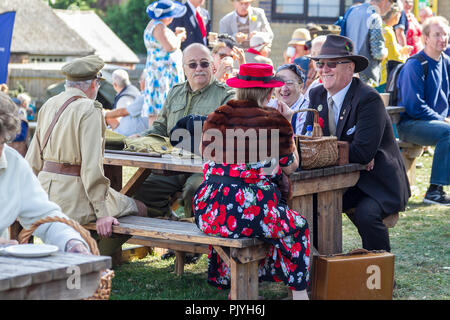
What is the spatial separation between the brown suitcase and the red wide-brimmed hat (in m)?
1.13

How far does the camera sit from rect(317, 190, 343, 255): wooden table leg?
17.8 feet

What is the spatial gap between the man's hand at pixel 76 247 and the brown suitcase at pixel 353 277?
1949 mm

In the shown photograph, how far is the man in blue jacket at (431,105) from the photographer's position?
8469mm

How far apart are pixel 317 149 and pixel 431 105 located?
12.7 ft

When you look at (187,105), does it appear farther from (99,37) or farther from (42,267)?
(99,37)

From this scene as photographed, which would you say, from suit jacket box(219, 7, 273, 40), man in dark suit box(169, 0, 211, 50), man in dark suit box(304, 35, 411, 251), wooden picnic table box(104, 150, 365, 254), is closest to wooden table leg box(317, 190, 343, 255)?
wooden picnic table box(104, 150, 365, 254)

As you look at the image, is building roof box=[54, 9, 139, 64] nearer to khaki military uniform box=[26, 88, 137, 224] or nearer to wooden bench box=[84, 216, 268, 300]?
khaki military uniform box=[26, 88, 137, 224]

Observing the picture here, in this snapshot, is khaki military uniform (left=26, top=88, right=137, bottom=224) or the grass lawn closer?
khaki military uniform (left=26, top=88, right=137, bottom=224)

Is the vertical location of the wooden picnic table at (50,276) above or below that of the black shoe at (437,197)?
above

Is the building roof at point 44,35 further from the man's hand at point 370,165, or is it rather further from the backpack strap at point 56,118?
the man's hand at point 370,165

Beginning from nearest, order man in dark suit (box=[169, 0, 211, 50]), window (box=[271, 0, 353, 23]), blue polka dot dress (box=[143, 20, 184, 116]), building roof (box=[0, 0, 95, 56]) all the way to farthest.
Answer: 1. blue polka dot dress (box=[143, 20, 184, 116])
2. man in dark suit (box=[169, 0, 211, 50])
3. window (box=[271, 0, 353, 23])
4. building roof (box=[0, 0, 95, 56])

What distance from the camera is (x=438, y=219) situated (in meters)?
7.82

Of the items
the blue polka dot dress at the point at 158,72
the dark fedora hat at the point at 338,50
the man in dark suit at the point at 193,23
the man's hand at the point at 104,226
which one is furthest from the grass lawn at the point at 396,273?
the man in dark suit at the point at 193,23

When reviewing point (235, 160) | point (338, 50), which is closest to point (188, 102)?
point (338, 50)
